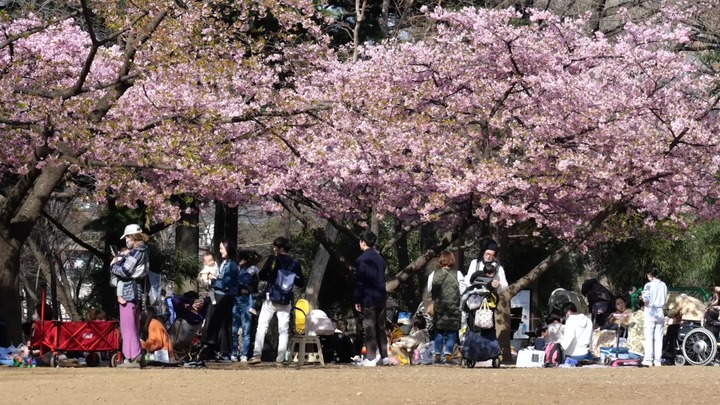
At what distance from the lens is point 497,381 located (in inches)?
518

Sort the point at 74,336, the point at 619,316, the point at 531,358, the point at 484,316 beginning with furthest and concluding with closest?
the point at 619,316, the point at 531,358, the point at 74,336, the point at 484,316

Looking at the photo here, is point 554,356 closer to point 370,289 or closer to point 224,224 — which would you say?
point 370,289

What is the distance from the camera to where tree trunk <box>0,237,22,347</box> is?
1948 centimetres

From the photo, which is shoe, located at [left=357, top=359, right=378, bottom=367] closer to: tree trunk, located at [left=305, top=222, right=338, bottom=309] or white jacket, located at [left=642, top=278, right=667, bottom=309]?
white jacket, located at [left=642, top=278, right=667, bottom=309]

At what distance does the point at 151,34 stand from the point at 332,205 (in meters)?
6.00

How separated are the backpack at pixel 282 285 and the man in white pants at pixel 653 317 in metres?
5.22

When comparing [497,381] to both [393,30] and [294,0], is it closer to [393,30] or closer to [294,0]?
[294,0]

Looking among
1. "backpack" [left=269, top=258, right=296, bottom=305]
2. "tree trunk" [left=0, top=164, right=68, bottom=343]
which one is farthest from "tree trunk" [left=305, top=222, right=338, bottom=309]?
"backpack" [left=269, top=258, right=296, bottom=305]

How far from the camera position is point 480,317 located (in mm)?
16312

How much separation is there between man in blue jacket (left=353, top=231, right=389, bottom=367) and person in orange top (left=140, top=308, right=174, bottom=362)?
2.96 meters

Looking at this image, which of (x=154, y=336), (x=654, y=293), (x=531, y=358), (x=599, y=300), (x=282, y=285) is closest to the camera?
(x=282, y=285)

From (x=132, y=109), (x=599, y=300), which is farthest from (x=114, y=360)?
(x=599, y=300)

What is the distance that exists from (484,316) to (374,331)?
1.47 meters

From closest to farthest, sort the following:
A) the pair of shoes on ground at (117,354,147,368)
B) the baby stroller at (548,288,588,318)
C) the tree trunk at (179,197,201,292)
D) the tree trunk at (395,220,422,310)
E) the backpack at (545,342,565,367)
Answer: the pair of shoes on ground at (117,354,147,368) < the backpack at (545,342,565,367) < the baby stroller at (548,288,588,318) < the tree trunk at (179,197,201,292) < the tree trunk at (395,220,422,310)
